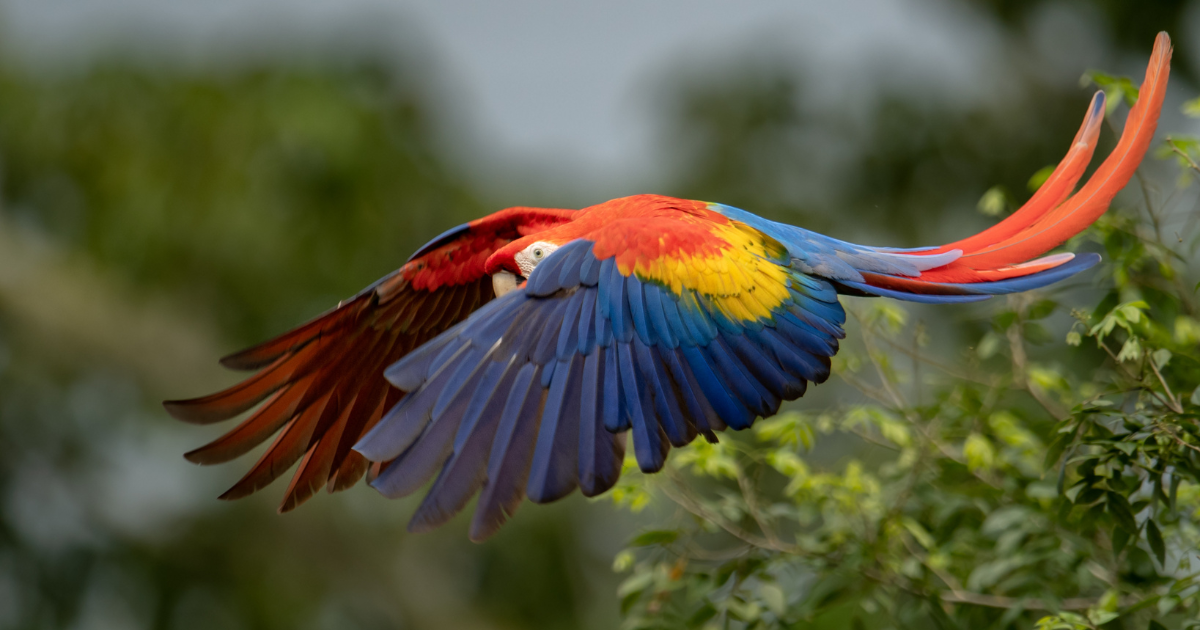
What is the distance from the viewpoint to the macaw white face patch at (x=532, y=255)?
1.20 metres

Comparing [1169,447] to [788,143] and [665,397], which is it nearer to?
[665,397]

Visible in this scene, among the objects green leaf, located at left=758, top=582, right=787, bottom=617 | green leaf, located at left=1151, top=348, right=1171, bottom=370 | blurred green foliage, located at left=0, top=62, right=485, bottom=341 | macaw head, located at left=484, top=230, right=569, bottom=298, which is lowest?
green leaf, located at left=758, top=582, right=787, bottom=617

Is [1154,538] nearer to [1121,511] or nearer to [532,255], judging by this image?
[1121,511]

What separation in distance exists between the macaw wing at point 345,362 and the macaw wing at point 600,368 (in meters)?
0.31

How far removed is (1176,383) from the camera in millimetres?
1171

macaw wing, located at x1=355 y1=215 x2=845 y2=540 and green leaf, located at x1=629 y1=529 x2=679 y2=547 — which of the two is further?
green leaf, located at x1=629 y1=529 x2=679 y2=547

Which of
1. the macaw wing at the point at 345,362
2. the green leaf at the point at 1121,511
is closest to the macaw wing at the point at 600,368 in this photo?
the macaw wing at the point at 345,362

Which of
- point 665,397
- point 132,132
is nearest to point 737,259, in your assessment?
point 665,397

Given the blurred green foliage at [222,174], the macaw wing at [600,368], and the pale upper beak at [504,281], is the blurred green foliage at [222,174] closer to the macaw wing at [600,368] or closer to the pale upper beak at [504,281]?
the pale upper beak at [504,281]

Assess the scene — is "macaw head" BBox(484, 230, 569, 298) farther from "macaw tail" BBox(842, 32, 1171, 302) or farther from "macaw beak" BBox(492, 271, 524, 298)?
"macaw tail" BBox(842, 32, 1171, 302)

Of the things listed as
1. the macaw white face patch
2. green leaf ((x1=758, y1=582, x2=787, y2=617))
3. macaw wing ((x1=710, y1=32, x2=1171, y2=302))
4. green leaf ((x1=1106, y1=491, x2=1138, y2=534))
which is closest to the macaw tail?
macaw wing ((x1=710, y1=32, x2=1171, y2=302))

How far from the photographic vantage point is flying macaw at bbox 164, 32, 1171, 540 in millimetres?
917

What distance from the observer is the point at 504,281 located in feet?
4.07

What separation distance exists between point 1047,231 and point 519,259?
0.71 m
